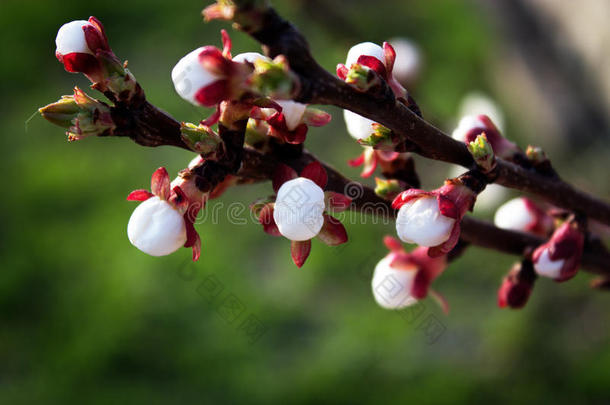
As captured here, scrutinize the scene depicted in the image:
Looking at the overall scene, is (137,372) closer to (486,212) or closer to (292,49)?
(486,212)

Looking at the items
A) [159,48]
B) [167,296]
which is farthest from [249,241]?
[159,48]

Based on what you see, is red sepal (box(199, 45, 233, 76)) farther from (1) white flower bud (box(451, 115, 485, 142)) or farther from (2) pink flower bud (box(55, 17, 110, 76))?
(1) white flower bud (box(451, 115, 485, 142))

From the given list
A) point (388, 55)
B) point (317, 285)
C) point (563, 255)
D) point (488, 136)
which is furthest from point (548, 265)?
point (317, 285)

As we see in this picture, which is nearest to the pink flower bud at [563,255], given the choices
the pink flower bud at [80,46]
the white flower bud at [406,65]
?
the pink flower bud at [80,46]

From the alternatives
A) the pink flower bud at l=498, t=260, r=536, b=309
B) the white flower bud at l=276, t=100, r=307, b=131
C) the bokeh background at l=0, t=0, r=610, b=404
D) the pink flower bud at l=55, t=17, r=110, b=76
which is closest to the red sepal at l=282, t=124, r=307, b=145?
the white flower bud at l=276, t=100, r=307, b=131

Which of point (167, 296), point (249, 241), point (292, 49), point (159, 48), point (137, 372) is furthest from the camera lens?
point (159, 48)

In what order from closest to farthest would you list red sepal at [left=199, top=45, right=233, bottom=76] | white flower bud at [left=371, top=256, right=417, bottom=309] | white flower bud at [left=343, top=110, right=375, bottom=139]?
1. red sepal at [left=199, top=45, right=233, bottom=76]
2. white flower bud at [left=343, top=110, right=375, bottom=139]
3. white flower bud at [left=371, top=256, right=417, bottom=309]
